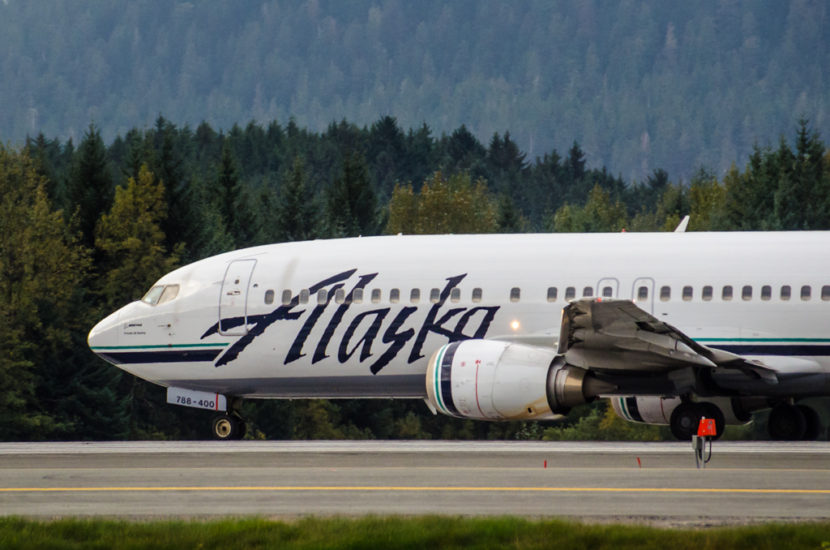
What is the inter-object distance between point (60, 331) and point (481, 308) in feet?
112

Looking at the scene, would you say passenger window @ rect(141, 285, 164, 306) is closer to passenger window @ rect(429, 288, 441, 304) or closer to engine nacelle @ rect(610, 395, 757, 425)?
passenger window @ rect(429, 288, 441, 304)

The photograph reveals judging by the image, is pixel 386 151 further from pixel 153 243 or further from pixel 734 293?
pixel 734 293

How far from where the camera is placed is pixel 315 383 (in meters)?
23.8

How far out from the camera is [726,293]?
849 inches

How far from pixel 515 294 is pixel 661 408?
3008mm

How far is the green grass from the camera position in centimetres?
1221

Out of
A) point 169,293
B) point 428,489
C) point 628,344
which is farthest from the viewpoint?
point 169,293

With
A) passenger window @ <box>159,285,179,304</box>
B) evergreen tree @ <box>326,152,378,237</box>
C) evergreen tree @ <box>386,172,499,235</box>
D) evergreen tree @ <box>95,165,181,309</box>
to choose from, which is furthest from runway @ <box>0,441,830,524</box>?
evergreen tree @ <box>326,152,378,237</box>


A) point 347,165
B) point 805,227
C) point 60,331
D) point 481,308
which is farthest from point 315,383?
point 347,165

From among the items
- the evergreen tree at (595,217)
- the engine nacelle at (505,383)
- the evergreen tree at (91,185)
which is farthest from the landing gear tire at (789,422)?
the evergreen tree at (595,217)

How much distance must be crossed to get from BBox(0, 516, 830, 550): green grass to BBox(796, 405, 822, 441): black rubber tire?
34.2 ft

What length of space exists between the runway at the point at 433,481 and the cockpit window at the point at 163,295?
352 centimetres

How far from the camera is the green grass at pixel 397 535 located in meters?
12.2

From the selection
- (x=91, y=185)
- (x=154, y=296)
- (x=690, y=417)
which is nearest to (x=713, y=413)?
(x=690, y=417)
